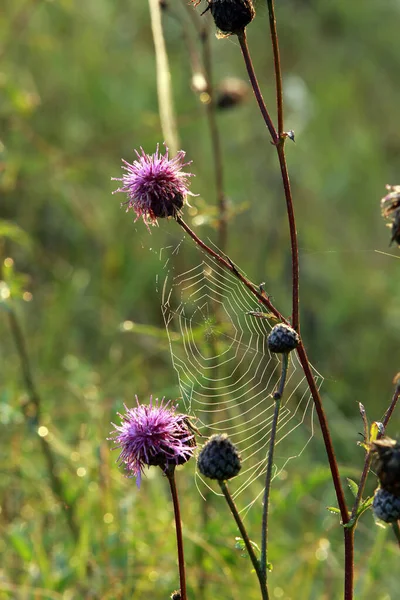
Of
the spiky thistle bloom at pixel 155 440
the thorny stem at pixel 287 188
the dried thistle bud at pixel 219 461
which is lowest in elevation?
the dried thistle bud at pixel 219 461

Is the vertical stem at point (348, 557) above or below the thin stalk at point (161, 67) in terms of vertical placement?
below

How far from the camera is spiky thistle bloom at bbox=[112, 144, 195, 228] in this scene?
46.7 inches

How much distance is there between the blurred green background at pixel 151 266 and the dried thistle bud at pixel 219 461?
0.73m

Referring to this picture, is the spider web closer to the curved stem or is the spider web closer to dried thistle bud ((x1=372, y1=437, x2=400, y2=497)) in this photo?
the curved stem

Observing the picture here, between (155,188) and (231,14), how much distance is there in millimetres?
273

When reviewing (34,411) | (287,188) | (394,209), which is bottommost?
(394,209)

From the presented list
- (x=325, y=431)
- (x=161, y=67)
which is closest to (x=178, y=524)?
(x=325, y=431)

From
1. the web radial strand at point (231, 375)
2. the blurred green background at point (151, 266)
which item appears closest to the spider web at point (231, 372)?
the web radial strand at point (231, 375)

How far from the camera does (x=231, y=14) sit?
110 centimetres

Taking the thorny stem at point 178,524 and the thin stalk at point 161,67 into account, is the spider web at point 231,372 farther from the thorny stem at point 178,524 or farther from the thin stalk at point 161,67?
the thorny stem at point 178,524

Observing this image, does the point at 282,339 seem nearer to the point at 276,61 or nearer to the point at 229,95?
the point at 276,61

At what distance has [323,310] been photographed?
4.38 metres

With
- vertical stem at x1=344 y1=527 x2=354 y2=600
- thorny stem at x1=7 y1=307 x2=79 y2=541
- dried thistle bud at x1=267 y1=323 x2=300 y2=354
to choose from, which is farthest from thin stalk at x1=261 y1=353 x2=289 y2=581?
thorny stem at x1=7 y1=307 x2=79 y2=541

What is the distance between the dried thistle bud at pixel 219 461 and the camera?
1.03 meters
